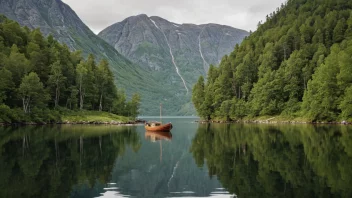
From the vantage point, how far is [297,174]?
74.0ft

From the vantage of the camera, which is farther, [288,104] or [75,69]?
[75,69]

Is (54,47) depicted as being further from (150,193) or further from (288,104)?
(150,193)

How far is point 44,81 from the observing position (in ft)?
410

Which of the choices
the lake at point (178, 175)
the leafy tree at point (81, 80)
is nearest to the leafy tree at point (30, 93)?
the leafy tree at point (81, 80)

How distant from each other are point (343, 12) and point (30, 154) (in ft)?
627

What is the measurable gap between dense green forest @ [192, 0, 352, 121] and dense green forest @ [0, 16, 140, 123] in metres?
44.3

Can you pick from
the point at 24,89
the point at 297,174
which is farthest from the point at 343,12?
the point at 297,174

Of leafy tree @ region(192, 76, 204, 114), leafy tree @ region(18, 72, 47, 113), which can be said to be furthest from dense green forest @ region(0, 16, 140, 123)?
leafy tree @ region(192, 76, 204, 114)

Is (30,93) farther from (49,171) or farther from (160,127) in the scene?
(49,171)

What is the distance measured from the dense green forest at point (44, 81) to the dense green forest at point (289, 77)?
44297mm

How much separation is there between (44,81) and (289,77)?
92.9 meters

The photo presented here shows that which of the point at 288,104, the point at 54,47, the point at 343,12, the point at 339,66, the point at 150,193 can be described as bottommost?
the point at 150,193

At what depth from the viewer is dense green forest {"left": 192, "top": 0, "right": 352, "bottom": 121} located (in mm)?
Result: 109250

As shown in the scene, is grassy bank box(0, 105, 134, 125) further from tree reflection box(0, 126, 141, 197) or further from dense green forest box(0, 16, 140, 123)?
tree reflection box(0, 126, 141, 197)
